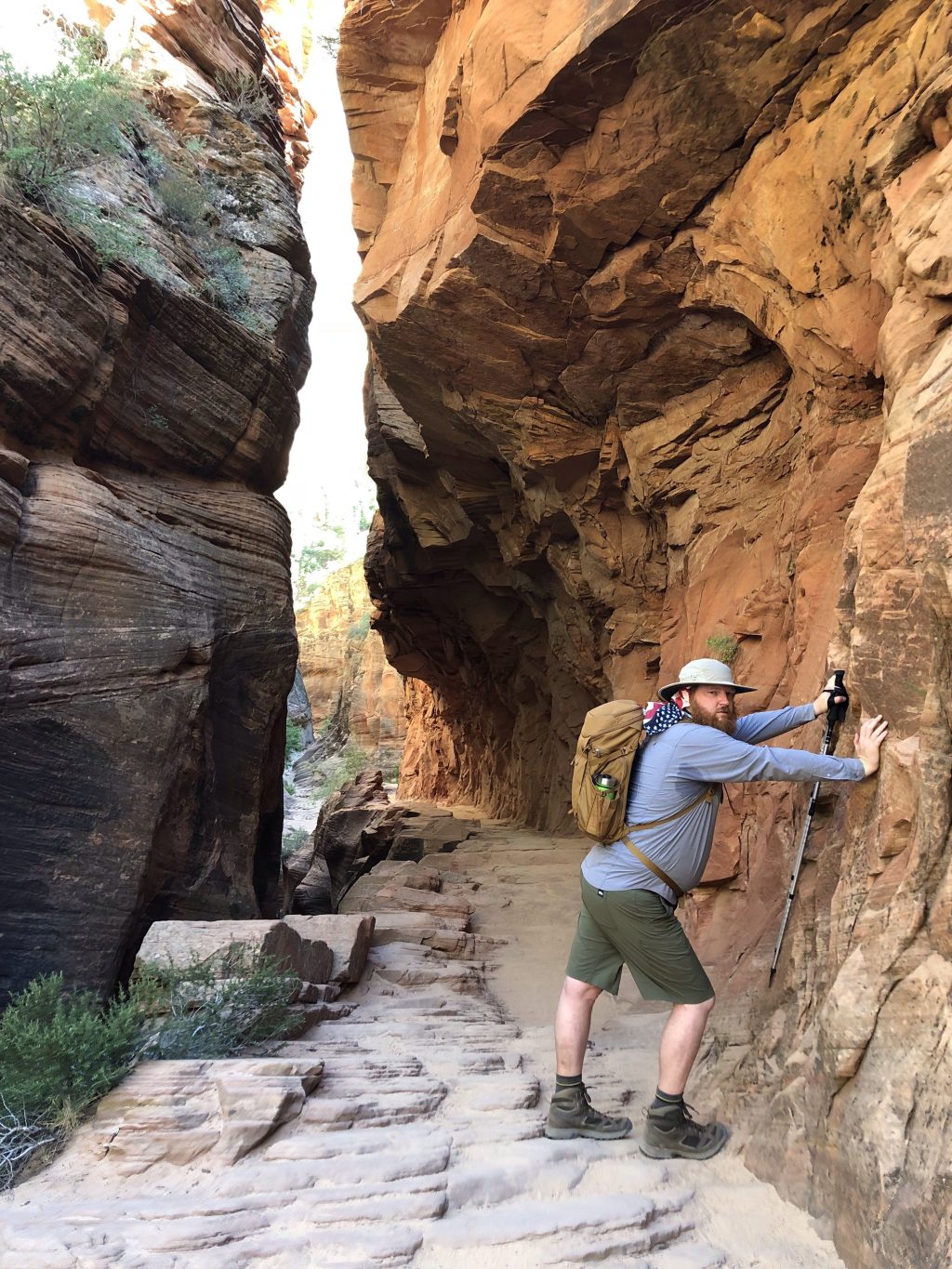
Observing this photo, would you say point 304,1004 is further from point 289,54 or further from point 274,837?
point 289,54

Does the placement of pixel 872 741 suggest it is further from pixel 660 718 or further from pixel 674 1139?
pixel 674 1139

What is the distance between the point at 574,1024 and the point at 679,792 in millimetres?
1038

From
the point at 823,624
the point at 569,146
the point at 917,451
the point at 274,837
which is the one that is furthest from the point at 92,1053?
the point at 274,837

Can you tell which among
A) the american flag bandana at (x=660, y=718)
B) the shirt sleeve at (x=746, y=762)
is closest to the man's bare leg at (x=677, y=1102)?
the shirt sleeve at (x=746, y=762)

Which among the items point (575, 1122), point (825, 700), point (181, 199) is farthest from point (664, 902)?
point (181, 199)

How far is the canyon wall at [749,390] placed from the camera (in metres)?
2.69

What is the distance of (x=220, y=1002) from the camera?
4211 mm

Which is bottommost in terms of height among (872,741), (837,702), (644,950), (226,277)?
(644,950)

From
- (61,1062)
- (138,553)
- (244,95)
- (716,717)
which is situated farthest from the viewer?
(244,95)

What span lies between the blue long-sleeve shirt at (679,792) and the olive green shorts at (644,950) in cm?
6

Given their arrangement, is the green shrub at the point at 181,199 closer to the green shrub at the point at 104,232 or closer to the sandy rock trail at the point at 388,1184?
the green shrub at the point at 104,232

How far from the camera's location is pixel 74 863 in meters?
6.94

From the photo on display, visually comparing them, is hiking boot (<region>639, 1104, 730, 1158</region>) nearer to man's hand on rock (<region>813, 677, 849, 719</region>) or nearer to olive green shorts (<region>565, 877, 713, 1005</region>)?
olive green shorts (<region>565, 877, 713, 1005</region>)

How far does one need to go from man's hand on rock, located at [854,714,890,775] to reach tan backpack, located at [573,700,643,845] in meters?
0.84
